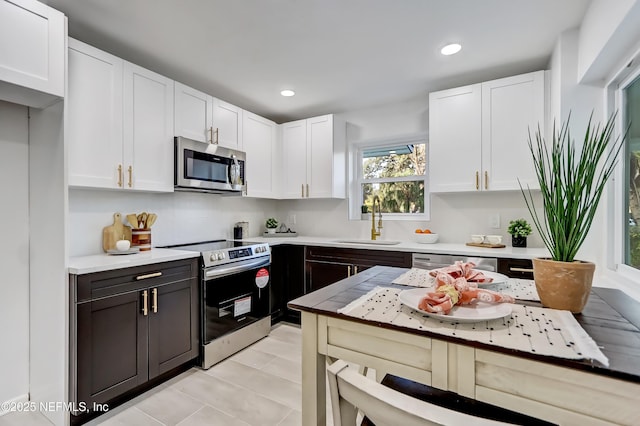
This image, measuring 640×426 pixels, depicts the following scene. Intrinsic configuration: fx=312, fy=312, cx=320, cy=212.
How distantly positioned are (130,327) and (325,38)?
2.38 m

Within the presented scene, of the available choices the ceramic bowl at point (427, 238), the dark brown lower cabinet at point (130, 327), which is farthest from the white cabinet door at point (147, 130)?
the ceramic bowl at point (427, 238)

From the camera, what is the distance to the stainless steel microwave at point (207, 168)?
8.65 ft

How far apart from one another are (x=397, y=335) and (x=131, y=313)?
1.83 m

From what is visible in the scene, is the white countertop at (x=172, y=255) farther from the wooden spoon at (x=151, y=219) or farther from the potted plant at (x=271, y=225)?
the potted plant at (x=271, y=225)

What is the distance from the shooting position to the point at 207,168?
9.40ft

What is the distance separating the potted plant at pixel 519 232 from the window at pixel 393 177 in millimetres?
898

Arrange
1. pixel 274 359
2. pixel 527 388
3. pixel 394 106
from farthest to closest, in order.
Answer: pixel 394 106
pixel 274 359
pixel 527 388

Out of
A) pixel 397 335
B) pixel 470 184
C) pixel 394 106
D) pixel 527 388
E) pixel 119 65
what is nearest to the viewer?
pixel 527 388

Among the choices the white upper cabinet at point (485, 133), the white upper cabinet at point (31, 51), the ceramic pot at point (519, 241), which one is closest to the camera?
the white upper cabinet at point (31, 51)

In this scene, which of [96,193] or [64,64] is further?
[96,193]

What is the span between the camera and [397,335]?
3.09ft

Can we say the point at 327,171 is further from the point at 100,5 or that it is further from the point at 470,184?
the point at 100,5

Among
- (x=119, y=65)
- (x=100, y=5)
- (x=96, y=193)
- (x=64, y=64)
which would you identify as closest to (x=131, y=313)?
(x=96, y=193)

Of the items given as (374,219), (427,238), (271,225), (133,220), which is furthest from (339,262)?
(133,220)
